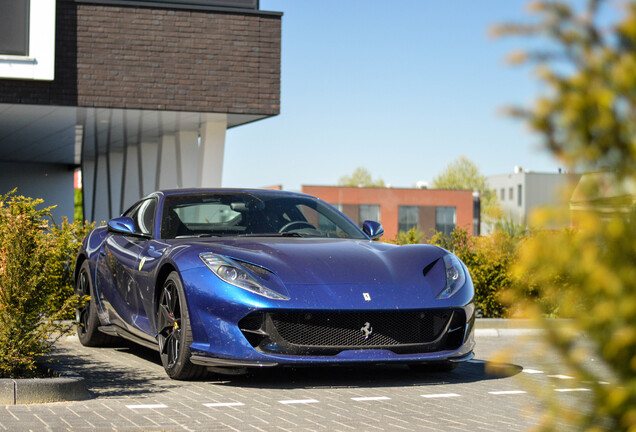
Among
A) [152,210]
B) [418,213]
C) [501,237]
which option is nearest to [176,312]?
[152,210]

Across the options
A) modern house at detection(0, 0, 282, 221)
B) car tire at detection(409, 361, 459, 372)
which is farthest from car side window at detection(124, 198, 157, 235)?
modern house at detection(0, 0, 282, 221)

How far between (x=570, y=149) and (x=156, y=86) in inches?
634

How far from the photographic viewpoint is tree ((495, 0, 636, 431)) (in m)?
1.66

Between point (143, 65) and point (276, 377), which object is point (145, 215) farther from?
point (143, 65)

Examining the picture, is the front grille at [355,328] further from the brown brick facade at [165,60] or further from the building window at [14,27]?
the building window at [14,27]

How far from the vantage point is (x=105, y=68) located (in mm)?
16938

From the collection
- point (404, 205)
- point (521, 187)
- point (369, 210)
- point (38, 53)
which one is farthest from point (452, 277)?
point (521, 187)

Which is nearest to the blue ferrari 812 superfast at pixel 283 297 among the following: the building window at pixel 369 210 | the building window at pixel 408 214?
the building window at pixel 369 210

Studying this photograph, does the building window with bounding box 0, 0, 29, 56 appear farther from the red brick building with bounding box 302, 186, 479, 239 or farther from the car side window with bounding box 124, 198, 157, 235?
the red brick building with bounding box 302, 186, 479, 239

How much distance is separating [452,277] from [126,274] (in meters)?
2.81

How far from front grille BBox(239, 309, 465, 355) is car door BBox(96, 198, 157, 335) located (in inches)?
61.1

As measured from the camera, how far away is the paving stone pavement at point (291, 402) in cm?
501

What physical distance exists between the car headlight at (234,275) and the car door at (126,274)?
120cm

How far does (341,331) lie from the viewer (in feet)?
20.3
